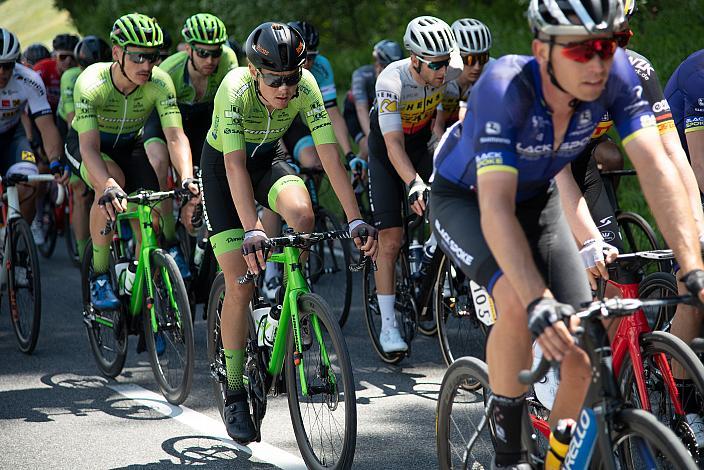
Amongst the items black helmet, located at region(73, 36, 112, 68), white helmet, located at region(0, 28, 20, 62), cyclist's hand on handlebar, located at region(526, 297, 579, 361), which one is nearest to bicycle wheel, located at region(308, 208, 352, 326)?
white helmet, located at region(0, 28, 20, 62)

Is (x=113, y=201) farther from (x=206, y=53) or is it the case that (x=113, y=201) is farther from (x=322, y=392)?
(x=206, y=53)

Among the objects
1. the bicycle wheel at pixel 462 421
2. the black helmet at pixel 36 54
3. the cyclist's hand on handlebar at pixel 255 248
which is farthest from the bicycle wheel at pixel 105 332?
the black helmet at pixel 36 54

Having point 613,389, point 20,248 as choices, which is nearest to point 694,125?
point 613,389

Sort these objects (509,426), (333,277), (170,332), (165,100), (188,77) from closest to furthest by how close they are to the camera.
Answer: (509,426), (170,332), (165,100), (333,277), (188,77)

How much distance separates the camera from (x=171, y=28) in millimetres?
28875

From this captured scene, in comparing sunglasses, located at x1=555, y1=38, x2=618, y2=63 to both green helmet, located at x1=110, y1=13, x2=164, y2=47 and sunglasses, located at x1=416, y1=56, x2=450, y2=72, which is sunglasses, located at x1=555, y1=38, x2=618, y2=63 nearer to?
sunglasses, located at x1=416, y1=56, x2=450, y2=72

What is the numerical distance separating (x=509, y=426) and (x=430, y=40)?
3.61 meters

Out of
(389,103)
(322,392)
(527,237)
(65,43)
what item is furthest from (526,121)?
(65,43)

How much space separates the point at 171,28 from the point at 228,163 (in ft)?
80.2

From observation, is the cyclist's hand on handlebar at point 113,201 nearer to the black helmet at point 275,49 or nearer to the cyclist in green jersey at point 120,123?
the cyclist in green jersey at point 120,123

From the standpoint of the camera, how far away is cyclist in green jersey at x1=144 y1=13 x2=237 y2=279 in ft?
27.0

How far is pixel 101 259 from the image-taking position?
24.2 feet

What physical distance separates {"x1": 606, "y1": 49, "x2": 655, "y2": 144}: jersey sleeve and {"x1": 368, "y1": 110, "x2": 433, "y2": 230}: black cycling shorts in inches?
141

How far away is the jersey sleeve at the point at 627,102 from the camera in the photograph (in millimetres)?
3686
